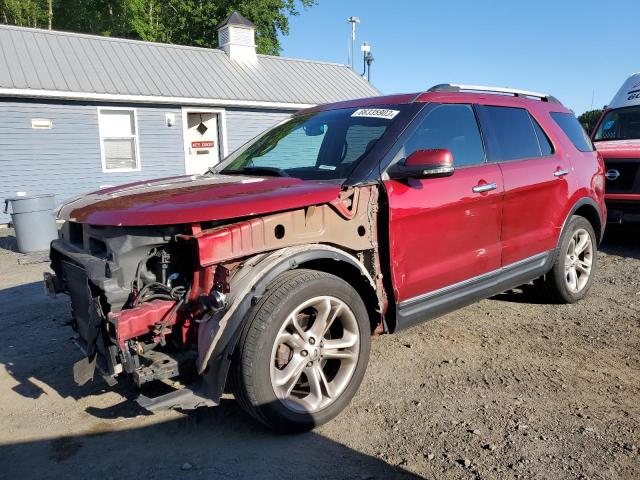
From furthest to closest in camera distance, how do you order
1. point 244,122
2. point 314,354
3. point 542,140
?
point 244,122, point 542,140, point 314,354

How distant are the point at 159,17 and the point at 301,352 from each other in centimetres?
3299

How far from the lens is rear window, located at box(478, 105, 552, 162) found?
13.6 ft

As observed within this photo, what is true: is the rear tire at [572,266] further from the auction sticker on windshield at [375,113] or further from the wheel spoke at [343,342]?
the wheel spoke at [343,342]

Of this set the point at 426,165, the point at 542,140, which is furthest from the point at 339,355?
the point at 542,140

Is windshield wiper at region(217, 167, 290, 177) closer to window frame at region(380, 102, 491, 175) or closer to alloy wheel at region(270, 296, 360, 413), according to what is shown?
window frame at region(380, 102, 491, 175)

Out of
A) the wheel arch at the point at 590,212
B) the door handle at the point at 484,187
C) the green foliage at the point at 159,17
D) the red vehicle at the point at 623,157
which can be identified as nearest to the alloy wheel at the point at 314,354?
the door handle at the point at 484,187

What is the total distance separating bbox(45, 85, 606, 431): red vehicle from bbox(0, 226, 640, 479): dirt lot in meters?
0.29

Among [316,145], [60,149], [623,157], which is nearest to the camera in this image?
[316,145]

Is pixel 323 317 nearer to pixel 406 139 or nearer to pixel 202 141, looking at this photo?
pixel 406 139

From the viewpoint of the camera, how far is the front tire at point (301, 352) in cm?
272

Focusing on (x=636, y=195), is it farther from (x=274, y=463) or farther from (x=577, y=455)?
(x=274, y=463)

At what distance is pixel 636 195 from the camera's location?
23.8 ft

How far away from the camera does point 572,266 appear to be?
5.11 meters

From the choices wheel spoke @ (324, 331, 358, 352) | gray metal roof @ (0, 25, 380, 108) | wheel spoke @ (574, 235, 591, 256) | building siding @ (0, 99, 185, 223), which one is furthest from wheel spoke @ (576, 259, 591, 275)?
building siding @ (0, 99, 185, 223)
